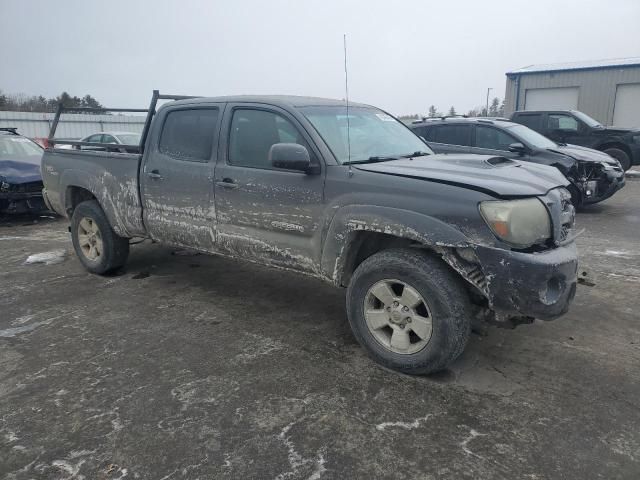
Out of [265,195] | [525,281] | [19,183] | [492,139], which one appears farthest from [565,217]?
[19,183]

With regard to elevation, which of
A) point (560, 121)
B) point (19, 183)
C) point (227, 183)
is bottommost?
point (19, 183)

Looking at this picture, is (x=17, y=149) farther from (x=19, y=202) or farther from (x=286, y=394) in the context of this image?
(x=286, y=394)

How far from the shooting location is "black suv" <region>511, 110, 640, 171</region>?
1201 cm

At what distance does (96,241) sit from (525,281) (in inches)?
177

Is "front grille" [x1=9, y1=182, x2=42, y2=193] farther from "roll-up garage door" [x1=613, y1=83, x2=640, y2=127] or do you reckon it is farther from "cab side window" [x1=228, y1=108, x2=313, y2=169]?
"roll-up garage door" [x1=613, y1=83, x2=640, y2=127]

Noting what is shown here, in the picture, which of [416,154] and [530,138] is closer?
[416,154]

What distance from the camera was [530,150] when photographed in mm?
8492

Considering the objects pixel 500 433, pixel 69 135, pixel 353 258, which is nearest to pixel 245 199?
pixel 353 258

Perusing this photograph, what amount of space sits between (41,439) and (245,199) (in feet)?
6.95

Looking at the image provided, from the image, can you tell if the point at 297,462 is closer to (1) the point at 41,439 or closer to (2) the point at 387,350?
(2) the point at 387,350

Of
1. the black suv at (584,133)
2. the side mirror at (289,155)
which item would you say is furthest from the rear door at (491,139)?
the side mirror at (289,155)

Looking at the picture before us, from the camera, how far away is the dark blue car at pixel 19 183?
27.5 ft

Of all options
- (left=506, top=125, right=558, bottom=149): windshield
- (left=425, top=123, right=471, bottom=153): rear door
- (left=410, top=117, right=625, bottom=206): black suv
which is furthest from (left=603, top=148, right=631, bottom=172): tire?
(left=425, top=123, right=471, bottom=153): rear door

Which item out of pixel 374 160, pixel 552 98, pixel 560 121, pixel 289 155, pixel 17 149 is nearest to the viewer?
pixel 289 155
